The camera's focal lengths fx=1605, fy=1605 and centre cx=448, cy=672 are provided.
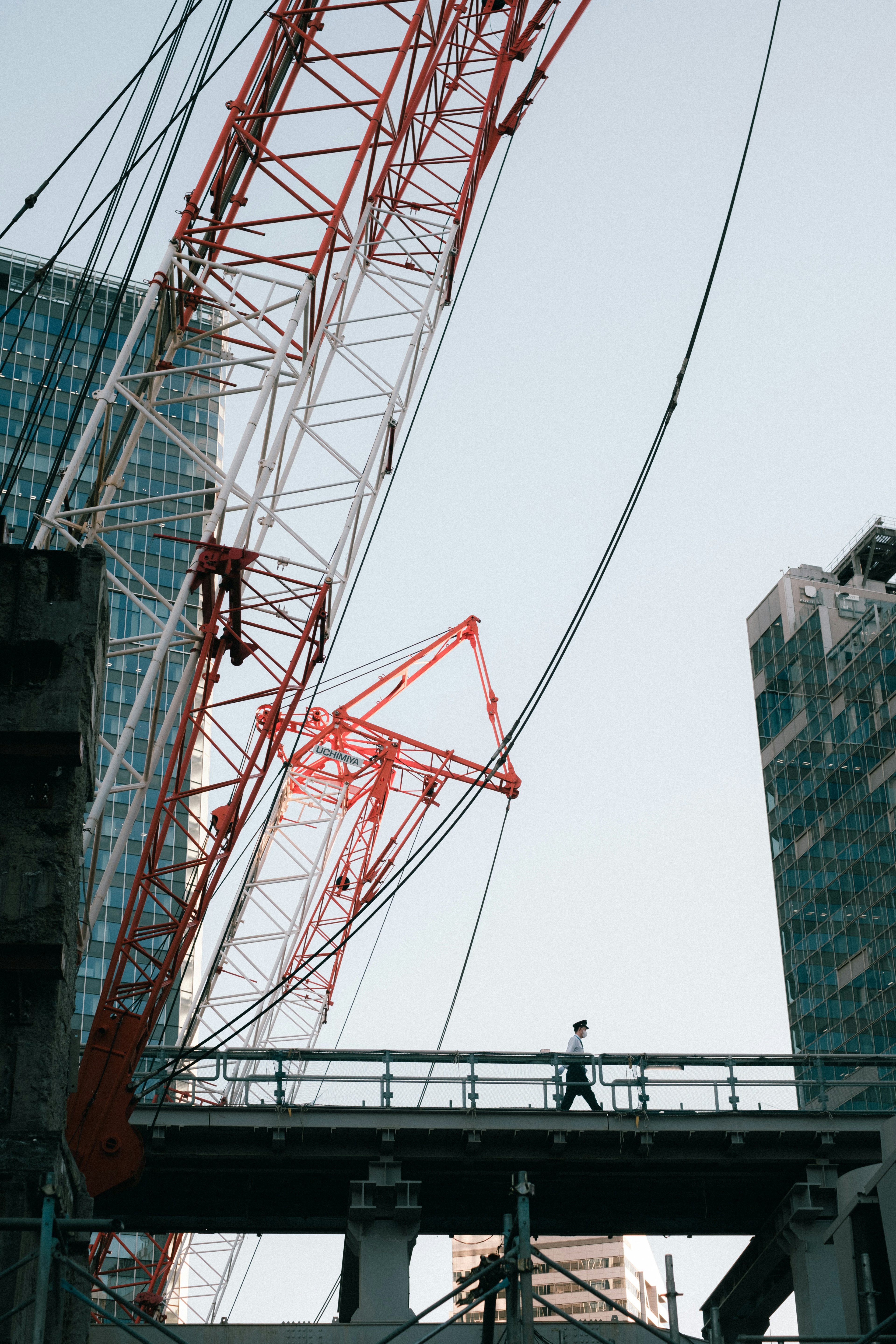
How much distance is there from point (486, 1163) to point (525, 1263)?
47.2ft

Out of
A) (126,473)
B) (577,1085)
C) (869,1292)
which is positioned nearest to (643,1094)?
(577,1085)

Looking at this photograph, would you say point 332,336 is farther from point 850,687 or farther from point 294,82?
point 850,687

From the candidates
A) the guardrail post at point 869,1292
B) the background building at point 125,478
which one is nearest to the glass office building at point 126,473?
the background building at point 125,478

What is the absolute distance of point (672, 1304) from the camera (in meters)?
25.9

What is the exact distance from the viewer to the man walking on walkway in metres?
33.2

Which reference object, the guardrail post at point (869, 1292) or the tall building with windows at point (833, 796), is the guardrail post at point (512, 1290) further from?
the tall building with windows at point (833, 796)

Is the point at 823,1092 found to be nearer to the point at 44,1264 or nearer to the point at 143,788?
the point at 143,788

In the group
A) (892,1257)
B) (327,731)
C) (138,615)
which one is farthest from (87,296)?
(892,1257)

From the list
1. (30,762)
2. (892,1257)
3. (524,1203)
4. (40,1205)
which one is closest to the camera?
(40,1205)

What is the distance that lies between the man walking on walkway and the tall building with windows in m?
67.2

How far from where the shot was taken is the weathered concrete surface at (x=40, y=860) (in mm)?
14742

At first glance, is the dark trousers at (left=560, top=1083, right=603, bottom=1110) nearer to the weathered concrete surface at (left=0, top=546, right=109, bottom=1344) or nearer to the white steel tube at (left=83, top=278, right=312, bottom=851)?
the white steel tube at (left=83, top=278, right=312, bottom=851)

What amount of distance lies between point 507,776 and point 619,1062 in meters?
28.3

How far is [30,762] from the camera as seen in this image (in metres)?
15.9
